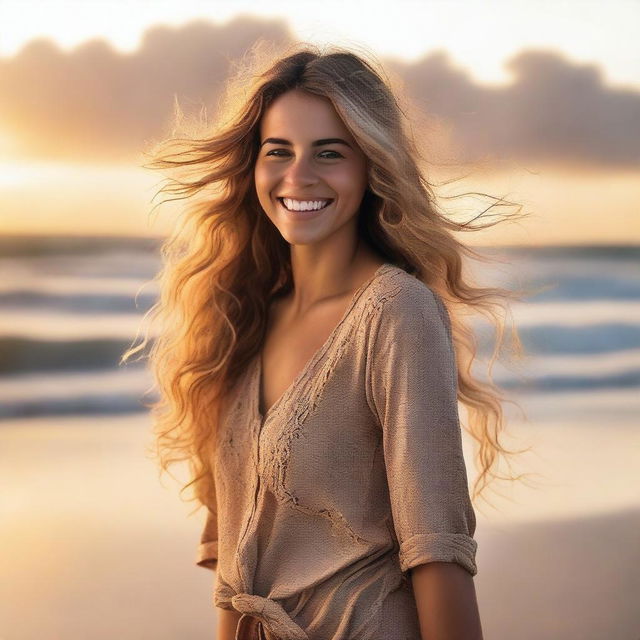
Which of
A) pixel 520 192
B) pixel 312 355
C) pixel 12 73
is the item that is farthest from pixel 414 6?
pixel 312 355

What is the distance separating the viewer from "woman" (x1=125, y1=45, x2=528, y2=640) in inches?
63.1

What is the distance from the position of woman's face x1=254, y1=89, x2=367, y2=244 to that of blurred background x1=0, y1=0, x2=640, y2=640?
2.00 meters

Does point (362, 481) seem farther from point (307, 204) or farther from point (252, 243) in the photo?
point (252, 243)

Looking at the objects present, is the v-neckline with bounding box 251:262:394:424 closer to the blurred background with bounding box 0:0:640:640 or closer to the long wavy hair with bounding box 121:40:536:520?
the long wavy hair with bounding box 121:40:536:520

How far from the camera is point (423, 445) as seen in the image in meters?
1.59

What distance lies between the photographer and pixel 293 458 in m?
1.69

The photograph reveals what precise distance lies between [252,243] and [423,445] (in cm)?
70

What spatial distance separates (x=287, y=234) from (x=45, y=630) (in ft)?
6.97

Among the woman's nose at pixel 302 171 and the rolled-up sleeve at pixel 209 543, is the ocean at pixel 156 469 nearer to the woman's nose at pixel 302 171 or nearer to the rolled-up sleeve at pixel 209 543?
the rolled-up sleeve at pixel 209 543

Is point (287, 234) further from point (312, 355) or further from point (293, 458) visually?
point (293, 458)

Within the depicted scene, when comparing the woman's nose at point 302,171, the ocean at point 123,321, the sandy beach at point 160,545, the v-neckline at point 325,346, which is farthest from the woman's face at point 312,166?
the ocean at point 123,321

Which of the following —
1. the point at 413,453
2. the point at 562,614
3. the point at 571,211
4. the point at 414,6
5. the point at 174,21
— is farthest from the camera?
the point at 571,211

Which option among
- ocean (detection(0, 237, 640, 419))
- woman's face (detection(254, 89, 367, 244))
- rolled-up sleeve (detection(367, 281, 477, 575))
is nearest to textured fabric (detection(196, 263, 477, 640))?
rolled-up sleeve (detection(367, 281, 477, 575))

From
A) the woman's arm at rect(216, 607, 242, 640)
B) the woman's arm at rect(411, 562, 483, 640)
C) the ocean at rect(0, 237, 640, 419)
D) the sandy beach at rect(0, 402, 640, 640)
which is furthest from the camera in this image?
the ocean at rect(0, 237, 640, 419)
